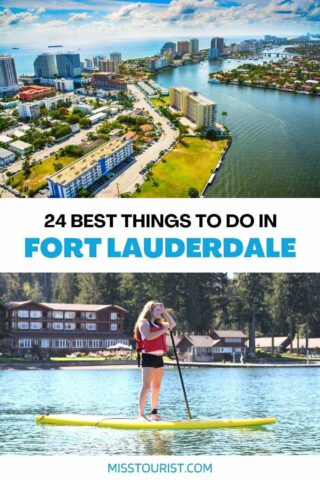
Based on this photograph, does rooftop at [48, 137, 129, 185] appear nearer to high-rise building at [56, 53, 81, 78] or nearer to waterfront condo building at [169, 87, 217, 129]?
waterfront condo building at [169, 87, 217, 129]

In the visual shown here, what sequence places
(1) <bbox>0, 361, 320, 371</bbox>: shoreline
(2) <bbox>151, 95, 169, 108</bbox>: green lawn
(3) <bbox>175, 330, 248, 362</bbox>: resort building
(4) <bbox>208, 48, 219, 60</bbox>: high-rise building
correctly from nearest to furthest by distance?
(4) <bbox>208, 48, 219, 60</bbox>: high-rise building → (2) <bbox>151, 95, 169, 108</bbox>: green lawn → (1) <bbox>0, 361, 320, 371</bbox>: shoreline → (3) <bbox>175, 330, 248, 362</bbox>: resort building

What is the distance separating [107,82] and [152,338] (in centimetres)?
611

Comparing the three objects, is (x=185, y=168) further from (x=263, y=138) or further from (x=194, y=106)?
(x=194, y=106)

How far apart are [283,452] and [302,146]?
4.39m

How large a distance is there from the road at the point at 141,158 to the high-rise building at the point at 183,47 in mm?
989

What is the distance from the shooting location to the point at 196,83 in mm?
7527

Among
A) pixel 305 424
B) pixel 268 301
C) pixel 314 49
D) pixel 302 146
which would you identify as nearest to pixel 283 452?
pixel 305 424

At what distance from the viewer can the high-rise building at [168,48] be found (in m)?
6.42

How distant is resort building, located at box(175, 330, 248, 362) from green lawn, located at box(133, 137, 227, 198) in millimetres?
4785

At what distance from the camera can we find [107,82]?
328 inches

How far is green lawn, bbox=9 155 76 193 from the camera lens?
6332 millimetres

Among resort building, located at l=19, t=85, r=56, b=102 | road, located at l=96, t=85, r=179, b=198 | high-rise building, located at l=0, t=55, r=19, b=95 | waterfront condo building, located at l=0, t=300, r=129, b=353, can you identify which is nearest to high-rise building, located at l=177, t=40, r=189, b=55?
road, located at l=96, t=85, r=179, b=198

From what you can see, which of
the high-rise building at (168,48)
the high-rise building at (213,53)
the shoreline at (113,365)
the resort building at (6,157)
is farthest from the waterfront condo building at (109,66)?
the shoreline at (113,365)

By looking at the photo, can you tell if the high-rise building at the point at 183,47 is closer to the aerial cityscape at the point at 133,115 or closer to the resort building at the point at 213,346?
the aerial cityscape at the point at 133,115
